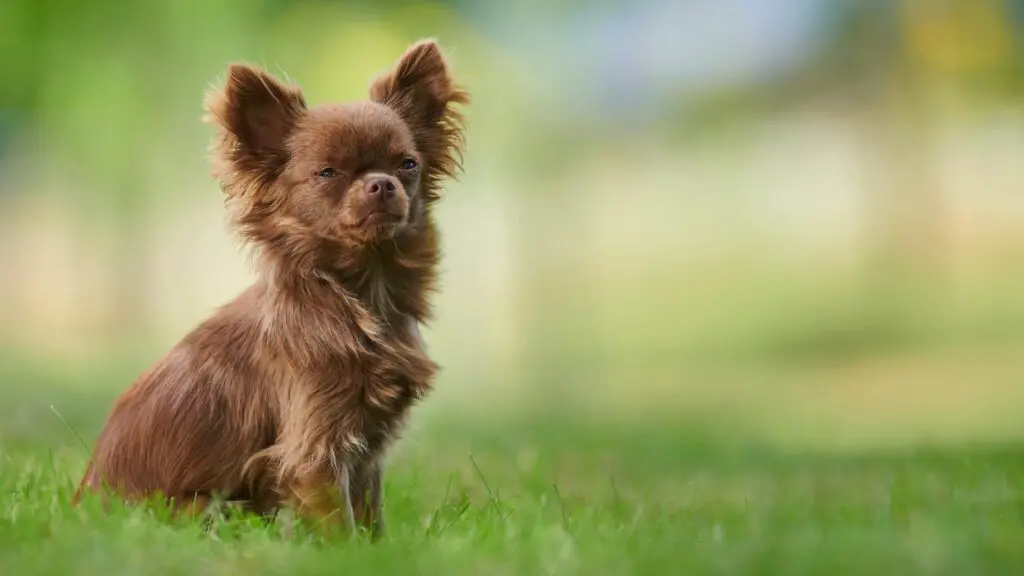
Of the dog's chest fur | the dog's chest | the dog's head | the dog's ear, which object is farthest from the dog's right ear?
the dog's chest

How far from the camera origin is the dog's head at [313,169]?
4.20m

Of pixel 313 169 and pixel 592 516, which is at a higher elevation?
pixel 313 169

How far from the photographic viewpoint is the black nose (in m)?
4.12

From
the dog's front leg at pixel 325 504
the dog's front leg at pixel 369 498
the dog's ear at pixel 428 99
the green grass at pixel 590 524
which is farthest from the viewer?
the dog's ear at pixel 428 99

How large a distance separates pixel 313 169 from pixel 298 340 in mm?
606

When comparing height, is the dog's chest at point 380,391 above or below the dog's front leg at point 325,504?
above

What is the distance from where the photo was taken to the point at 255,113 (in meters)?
4.47

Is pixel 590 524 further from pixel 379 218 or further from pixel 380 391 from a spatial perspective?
pixel 379 218

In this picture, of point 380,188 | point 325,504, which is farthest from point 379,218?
point 325,504

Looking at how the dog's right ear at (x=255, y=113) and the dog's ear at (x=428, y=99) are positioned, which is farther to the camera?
the dog's ear at (x=428, y=99)

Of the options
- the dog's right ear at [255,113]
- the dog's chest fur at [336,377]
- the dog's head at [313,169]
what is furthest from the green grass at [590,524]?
the dog's right ear at [255,113]

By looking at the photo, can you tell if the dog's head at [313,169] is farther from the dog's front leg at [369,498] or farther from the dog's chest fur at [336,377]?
the dog's front leg at [369,498]

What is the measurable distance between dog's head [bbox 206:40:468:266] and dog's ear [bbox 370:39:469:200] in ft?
0.13

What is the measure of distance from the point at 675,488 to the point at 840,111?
281 inches
